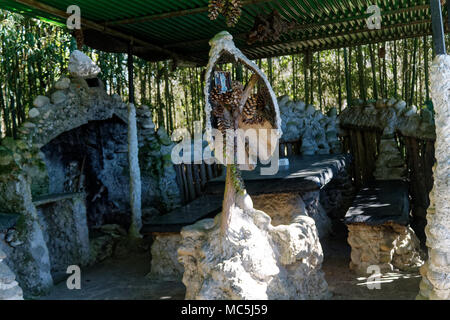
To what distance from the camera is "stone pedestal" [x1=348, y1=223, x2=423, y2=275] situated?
16.7 feet

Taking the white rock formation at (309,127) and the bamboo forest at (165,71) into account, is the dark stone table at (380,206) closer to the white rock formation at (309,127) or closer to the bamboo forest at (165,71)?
the white rock formation at (309,127)

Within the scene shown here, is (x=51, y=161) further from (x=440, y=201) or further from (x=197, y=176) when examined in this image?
(x=440, y=201)

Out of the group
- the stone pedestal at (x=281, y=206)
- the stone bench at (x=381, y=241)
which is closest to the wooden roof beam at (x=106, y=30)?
the stone pedestal at (x=281, y=206)

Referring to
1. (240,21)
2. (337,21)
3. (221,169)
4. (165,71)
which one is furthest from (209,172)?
(337,21)

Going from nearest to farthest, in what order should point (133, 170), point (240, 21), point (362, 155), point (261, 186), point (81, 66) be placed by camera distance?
point (261, 186) < point (240, 21) < point (81, 66) < point (133, 170) < point (362, 155)

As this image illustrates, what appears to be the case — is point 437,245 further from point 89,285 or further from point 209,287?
point 89,285

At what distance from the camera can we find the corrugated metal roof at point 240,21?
218 inches

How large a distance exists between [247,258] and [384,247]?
235 centimetres

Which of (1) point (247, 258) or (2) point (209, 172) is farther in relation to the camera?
(2) point (209, 172)

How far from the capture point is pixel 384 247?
510 centimetres

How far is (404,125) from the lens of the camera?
22.1 ft

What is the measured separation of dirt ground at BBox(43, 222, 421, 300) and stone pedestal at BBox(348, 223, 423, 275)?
0.50 feet

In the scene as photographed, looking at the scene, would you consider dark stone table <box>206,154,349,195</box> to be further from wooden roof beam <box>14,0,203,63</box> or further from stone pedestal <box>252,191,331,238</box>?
wooden roof beam <box>14,0,203,63</box>

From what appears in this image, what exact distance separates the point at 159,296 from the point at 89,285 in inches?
44.1
